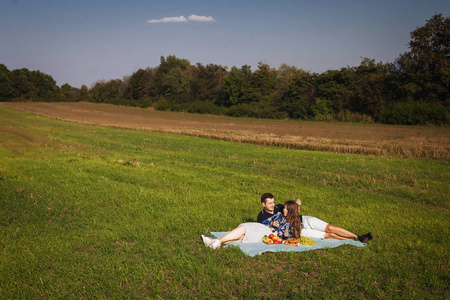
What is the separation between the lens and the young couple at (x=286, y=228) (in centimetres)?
736

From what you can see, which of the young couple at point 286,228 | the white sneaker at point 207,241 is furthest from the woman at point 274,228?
the white sneaker at point 207,241

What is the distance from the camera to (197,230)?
26.2 ft

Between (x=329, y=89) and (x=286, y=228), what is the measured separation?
5582 cm

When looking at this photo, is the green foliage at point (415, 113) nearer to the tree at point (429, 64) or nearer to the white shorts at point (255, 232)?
the tree at point (429, 64)

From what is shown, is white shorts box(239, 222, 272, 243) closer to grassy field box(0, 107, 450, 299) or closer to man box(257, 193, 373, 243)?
man box(257, 193, 373, 243)

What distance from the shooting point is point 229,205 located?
32.9 feet

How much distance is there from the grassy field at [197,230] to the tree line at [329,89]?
115ft

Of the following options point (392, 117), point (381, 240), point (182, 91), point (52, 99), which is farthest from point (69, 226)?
point (52, 99)

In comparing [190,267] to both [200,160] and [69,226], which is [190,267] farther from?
[200,160]

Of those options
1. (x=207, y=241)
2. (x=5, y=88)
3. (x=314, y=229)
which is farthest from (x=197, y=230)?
(x=5, y=88)

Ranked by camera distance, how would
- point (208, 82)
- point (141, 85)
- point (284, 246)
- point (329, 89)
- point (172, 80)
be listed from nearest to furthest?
1. point (284, 246)
2. point (329, 89)
3. point (208, 82)
4. point (172, 80)
5. point (141, 85)

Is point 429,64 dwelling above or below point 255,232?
above

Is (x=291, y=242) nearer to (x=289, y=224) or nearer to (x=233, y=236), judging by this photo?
(x=289, y=224)

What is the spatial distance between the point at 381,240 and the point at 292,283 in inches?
118
